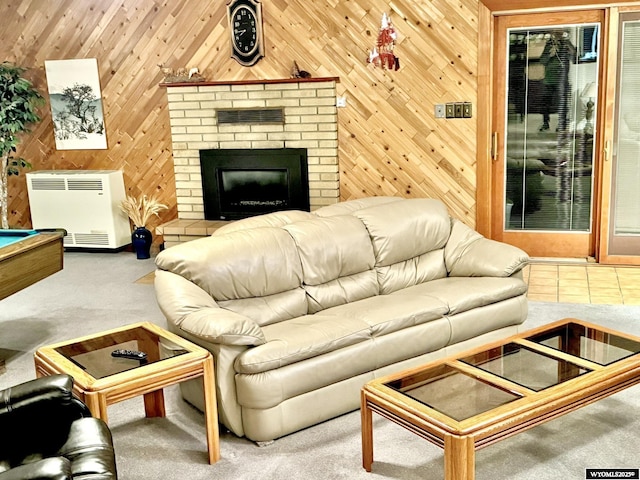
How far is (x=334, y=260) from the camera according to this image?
4.47 metres

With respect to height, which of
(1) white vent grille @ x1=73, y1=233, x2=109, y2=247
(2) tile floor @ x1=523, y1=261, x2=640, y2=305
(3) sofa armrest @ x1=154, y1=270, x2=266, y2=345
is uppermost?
(3) sofa armrest @ x1=154, y1=270, x2=266, y2=345

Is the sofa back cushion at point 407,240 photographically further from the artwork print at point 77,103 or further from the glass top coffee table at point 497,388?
the artwork print at point 77,103

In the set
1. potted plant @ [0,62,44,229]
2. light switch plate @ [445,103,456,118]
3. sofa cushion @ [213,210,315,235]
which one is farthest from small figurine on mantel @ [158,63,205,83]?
sofa cushion @ [213,210,315,235]

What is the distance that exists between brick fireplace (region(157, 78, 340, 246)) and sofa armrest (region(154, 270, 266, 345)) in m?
3.05

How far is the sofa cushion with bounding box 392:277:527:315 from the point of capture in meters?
4.31

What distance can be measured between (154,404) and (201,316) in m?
0.66

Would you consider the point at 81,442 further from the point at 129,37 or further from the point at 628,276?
the point at 129,37

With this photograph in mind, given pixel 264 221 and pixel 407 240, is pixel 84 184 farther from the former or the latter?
pixel 407 240

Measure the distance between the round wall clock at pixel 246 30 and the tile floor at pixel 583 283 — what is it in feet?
10.4

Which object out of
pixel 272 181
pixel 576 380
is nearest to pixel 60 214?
pixel 272 181

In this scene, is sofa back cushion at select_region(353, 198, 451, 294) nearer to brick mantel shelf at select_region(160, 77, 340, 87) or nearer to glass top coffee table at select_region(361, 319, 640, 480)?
glass top coffee table at select_region(361, 319, 640, 480)

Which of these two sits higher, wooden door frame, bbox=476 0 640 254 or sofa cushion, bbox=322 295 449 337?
wooden door frame, bbox=476 0 640 254

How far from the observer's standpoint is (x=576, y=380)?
10.7 feet

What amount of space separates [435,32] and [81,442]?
4892 mm
